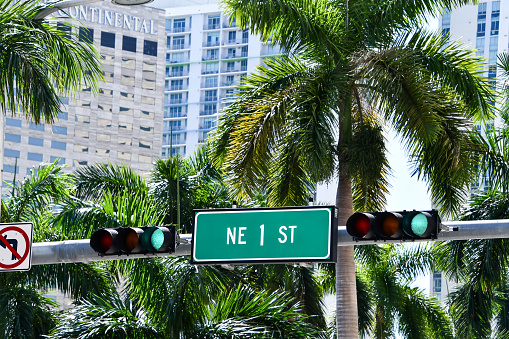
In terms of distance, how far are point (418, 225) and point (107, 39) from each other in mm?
125187

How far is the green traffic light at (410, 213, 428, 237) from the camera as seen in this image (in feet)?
34.6

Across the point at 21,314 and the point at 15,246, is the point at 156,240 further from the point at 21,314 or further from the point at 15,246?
the point at 21,314

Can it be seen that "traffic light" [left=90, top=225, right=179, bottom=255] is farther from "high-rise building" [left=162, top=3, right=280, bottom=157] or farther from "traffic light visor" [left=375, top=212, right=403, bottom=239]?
"high-rise building" [left=162, top=3, right=280, bottom=157]

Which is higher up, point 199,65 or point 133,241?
point 199,65

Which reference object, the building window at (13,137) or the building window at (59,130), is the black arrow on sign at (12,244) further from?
the building window at (59,130)

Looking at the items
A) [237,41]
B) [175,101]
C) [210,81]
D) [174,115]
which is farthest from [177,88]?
[237,41]

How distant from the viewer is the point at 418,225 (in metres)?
10.6

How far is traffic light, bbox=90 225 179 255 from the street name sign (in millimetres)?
915

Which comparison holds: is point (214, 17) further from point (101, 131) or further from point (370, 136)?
point (370, 136)

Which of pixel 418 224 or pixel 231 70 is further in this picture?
pixel 231 70

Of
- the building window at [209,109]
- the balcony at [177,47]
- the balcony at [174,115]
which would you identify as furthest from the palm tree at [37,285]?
the balcony at [177,47]

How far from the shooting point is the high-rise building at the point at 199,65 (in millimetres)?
163625

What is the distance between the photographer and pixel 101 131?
429 ft

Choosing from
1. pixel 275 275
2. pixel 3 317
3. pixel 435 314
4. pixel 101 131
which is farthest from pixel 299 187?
pixel 101 131
